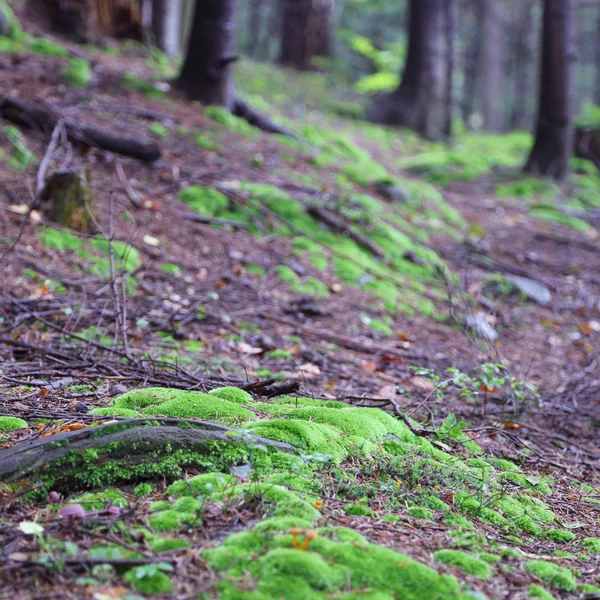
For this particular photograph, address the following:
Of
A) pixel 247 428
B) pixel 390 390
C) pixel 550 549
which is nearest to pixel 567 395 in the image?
pixel 390 390

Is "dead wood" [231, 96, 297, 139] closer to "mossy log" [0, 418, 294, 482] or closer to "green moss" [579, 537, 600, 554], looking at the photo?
"mossy log" [0, 418, 294, 482]

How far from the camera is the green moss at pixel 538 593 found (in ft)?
7.39

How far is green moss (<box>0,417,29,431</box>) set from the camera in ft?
9.72

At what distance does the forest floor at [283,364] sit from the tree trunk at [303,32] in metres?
12.2

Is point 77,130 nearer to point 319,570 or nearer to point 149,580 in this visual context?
point 149,580

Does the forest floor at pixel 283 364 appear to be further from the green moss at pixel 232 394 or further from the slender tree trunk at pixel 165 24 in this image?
the slender tree trunk at pixel 165 24

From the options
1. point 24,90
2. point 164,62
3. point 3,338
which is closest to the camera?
point 3,338

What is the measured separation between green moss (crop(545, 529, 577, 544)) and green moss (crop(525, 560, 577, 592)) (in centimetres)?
39

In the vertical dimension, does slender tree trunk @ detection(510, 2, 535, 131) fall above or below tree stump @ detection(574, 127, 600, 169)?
above

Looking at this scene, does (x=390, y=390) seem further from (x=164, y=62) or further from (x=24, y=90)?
(x=164, y=62)

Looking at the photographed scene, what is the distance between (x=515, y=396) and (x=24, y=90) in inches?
272

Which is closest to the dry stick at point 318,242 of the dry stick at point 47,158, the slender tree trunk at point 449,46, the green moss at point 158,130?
the green moss at point 158,130

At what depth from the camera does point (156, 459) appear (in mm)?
2717

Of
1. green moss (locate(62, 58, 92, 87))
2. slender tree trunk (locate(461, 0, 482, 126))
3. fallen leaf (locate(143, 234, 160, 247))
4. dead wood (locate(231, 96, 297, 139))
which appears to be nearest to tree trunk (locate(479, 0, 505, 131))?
slender tree trunk (locate(461, 0, 482, 126))
